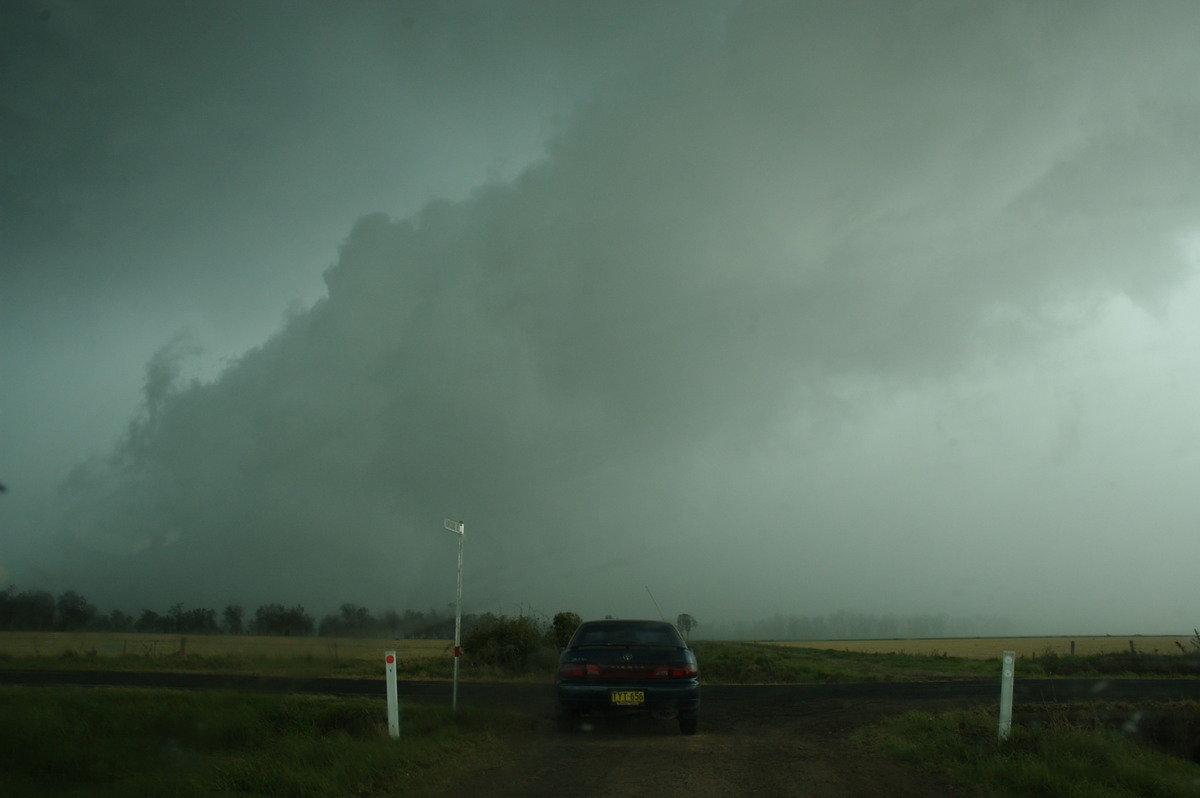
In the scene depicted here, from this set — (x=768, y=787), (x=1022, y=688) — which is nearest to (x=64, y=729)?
(x=768, y=787)

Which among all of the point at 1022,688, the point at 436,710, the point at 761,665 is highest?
the point at 436,710

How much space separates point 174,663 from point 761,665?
24.3m

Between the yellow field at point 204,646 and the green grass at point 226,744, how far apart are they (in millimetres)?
837

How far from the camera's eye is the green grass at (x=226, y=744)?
7.67 metres

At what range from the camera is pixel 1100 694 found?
18.7 m

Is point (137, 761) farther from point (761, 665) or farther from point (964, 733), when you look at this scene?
point (761, 665)

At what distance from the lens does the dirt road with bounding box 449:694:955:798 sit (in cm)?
771

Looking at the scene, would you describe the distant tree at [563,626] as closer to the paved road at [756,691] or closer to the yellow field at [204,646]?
the yellow field at [204,646]

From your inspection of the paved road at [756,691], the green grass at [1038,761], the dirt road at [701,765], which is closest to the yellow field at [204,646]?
the paved road at [756,691]

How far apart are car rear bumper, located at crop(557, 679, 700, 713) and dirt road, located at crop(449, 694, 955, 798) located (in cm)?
43

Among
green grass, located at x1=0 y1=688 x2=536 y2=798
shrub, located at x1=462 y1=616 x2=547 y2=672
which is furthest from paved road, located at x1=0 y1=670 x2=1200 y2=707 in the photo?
shrub, located at x1=462 y1=616 x2=547 y2=672

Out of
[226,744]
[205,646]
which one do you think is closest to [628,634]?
[226,744]

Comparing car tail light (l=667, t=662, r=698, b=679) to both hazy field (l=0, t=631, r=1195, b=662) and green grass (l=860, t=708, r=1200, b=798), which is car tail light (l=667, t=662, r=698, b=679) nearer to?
green grass (l=860, t=708, r=1200, b=798)

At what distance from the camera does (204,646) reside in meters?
15.4
